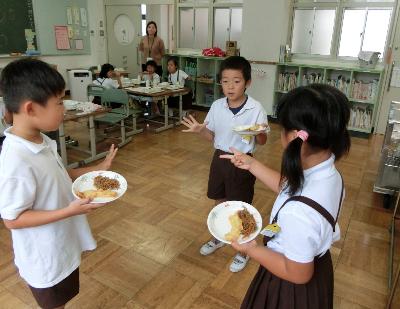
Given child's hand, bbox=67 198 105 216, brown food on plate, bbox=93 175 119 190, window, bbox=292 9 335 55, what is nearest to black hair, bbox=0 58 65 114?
child's hand, bbox=67 198 105 216

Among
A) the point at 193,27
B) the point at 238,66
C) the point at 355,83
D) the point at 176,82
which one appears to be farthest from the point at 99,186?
the point at 193,27

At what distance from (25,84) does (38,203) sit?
0.40 meters

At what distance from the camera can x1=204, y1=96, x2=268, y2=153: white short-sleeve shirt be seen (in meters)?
1.89

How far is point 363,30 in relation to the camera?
520 centimetres

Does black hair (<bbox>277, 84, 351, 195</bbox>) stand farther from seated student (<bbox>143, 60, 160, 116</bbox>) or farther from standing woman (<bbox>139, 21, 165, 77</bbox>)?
standing woman (<bbox>139, 21, 165, 77</bbox>)

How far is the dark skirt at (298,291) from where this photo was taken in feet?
3.30

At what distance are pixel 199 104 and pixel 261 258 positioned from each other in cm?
585

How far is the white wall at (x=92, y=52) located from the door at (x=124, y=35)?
0.17m

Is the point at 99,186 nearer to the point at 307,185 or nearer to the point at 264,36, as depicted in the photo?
the point at 307,185

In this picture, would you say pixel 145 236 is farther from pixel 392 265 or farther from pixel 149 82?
pixel 149 82

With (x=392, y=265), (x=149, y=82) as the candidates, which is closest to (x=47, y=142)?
(x=392, y=265)

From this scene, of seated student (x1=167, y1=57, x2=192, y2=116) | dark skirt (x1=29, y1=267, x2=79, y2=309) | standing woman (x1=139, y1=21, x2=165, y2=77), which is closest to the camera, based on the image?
dark skirt (x1=29, y1=267, x2=79, y2=309)

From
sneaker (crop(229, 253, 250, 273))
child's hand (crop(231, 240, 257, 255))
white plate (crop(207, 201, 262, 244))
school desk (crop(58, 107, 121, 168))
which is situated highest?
child's hand (crop(231, 240, 257, 255))

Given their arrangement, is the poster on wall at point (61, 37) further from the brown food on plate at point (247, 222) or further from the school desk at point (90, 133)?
the brown food on plate at point (247, 222)
